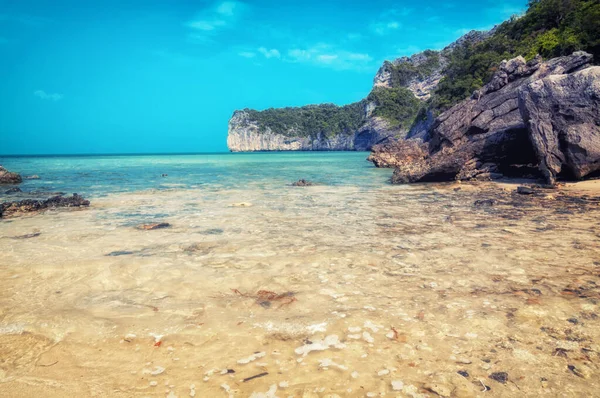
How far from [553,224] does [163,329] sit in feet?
26.0

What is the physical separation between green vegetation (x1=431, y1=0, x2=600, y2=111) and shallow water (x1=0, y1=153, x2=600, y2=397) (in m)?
24.2

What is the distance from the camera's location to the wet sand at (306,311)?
2562 millimetres

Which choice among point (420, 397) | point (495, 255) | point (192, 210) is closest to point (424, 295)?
point (420, 397)

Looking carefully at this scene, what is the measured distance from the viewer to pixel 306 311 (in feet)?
12.1

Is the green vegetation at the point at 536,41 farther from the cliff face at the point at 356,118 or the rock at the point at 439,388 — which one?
the rock at the point at 439,388

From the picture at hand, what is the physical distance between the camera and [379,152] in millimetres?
37250

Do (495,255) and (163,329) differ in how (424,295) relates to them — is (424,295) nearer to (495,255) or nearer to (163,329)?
(495,255)

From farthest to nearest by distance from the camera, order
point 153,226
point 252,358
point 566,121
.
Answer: point 566,121 → point 153,226 → point 252,358

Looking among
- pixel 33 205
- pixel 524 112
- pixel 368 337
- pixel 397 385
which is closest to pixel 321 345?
pixel 368 337

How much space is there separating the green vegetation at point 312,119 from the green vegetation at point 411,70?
2545 centimetres

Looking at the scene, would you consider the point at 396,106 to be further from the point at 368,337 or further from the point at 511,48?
the point at 368,337

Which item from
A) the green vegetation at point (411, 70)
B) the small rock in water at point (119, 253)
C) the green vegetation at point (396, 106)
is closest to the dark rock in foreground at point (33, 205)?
the small rock in water at point (119, 253)

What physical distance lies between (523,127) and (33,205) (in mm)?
20755

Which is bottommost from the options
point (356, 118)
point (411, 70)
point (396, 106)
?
point (396, 106)
